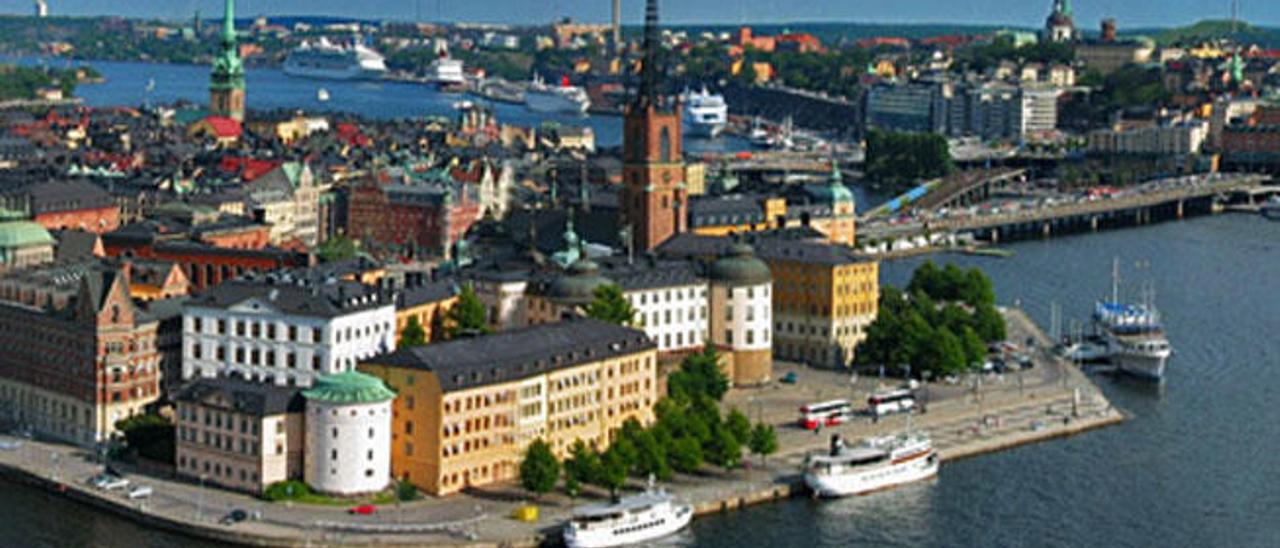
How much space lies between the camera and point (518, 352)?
46656 millimetres

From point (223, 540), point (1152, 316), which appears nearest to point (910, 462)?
point (223, 540)

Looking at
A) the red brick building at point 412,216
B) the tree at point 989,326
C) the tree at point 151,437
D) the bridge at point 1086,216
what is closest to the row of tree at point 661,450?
the tree at point 151,437

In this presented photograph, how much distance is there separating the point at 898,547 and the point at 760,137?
4708 inches

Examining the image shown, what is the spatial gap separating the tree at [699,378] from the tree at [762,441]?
137 inches

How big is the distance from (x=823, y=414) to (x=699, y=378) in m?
2.97

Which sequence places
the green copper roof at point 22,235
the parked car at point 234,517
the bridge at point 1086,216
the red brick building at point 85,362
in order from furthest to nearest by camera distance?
the bridge at point 1086,216, the green copper roof at point 22,235, the red brick building at point 85,362, the parked car at point 234,517

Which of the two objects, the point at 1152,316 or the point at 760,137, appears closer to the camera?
the point at 1152,316

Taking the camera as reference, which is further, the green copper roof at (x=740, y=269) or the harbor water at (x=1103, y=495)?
the green copper roof at (x=740, y=269)

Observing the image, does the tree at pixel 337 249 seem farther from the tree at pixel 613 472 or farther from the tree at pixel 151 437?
the tree at pixel 613 472

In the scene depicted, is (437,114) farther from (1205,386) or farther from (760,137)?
(1205,386)

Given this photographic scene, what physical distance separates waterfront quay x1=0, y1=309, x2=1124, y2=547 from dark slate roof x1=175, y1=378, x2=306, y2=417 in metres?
1.67

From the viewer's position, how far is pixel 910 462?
4791cm

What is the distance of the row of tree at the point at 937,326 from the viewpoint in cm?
5809

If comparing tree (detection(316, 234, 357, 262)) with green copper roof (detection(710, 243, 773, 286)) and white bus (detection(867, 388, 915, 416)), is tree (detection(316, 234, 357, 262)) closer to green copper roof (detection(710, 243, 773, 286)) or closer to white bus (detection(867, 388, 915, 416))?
green copper roof (detection(710, 243, 773, 286))
